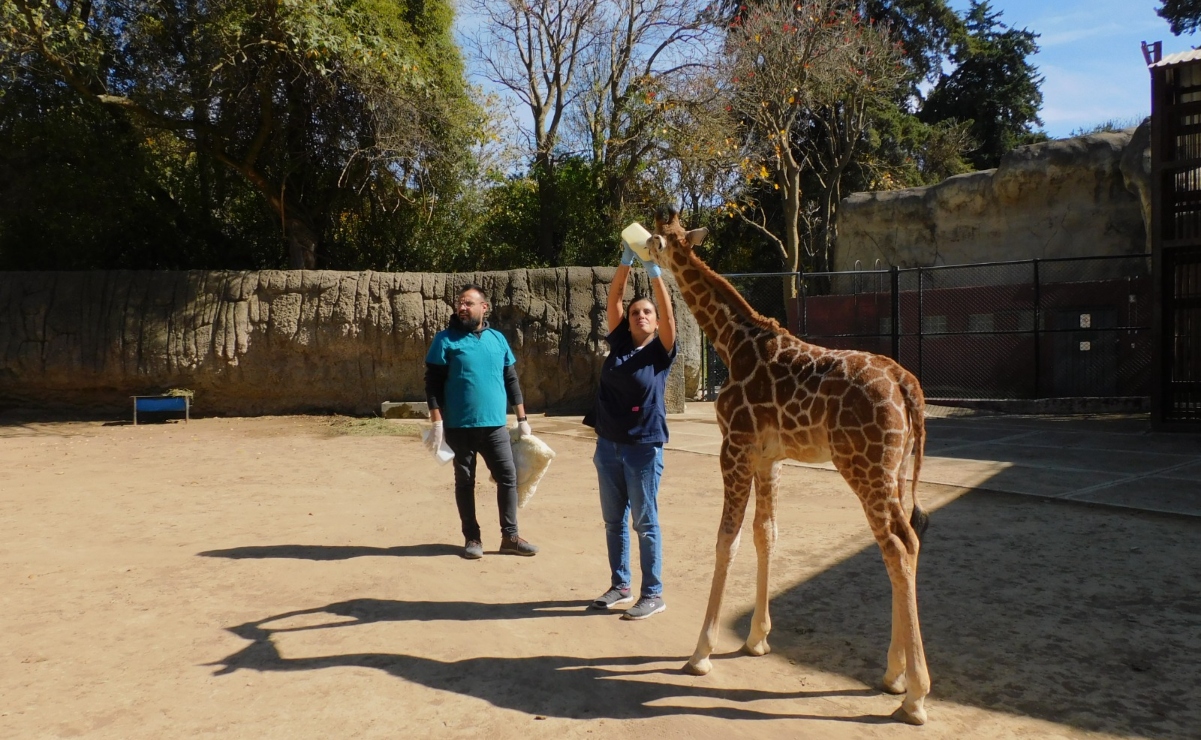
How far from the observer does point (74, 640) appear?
450 centimetres

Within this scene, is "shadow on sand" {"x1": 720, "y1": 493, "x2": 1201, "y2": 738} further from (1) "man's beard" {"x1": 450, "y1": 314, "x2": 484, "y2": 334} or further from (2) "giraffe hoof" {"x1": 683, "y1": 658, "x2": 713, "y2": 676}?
(1) "man's beard" {"x1": 450, "y1": 314, "x2": 484, "y2": 334}

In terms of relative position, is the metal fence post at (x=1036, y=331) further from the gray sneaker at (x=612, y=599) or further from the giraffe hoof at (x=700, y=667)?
the giraffe hoof at (x=700, y=667)

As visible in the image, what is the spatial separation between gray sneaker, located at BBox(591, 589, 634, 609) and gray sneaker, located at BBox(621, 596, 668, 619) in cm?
13

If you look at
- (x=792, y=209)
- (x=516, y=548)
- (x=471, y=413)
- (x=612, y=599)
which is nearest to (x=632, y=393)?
(x=612, y=599)

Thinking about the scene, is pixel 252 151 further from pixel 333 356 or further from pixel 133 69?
pixel 333 356

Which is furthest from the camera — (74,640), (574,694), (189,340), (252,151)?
(252,151)

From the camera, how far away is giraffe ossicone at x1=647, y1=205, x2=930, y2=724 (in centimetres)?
368

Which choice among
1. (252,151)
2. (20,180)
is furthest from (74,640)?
(20,180)

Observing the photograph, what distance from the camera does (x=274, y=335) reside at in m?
14.4

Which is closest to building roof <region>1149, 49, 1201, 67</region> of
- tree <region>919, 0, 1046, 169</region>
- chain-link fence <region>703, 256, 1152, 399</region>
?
chain-link fence <region>703, 256, 1152, 399</region>

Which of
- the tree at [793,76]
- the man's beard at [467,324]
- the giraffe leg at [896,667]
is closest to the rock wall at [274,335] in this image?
the tree at [793,76]

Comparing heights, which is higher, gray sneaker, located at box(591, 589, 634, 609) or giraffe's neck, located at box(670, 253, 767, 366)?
giraffe's neck, located at box(670, 253, 767, 366)

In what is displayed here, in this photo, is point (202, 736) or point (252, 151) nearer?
point (202, 736)

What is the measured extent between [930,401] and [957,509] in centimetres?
868
